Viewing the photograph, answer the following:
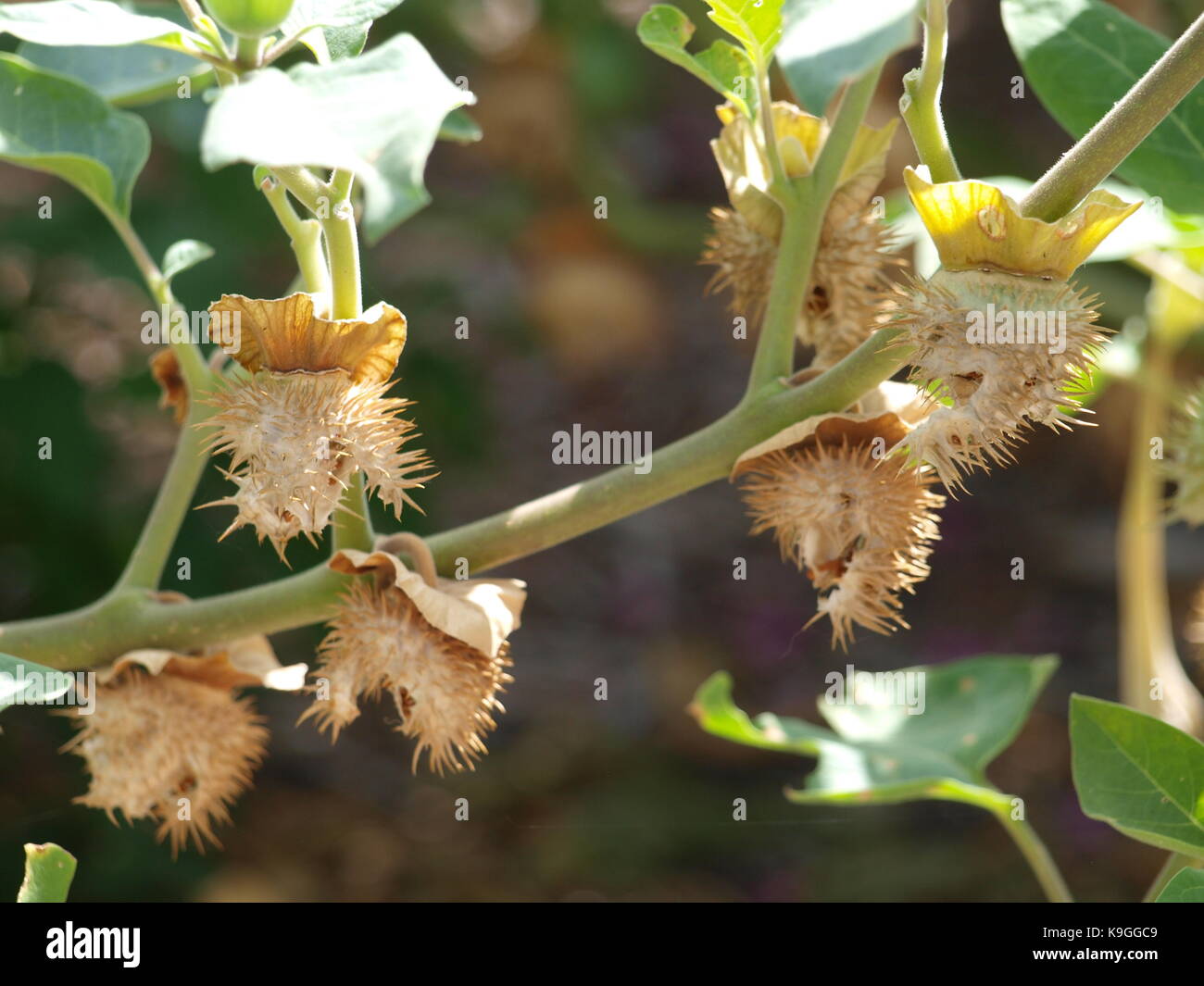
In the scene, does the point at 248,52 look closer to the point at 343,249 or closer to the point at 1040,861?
the point at 343,249

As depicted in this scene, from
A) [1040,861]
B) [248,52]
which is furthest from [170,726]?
[1040,861]

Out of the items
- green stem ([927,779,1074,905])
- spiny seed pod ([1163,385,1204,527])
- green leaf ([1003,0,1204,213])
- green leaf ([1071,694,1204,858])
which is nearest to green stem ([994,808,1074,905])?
green stem ([927,779,1074,905])

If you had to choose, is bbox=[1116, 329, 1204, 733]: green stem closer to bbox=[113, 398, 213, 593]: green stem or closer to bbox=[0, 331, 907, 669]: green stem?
bbox=[0, 331, 907, 669]: green stem

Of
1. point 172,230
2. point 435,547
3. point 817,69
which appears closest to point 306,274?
point 435,547

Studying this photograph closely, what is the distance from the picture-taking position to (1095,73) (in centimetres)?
69

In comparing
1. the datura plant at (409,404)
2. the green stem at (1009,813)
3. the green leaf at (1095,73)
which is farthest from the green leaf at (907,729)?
the green leaf at (1095,73)

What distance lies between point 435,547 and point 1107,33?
0.49m

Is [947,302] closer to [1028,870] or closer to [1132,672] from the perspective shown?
[1132,672]

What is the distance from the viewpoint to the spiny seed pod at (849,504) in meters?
0.50

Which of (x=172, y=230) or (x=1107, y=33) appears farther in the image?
(x=172, y=230)

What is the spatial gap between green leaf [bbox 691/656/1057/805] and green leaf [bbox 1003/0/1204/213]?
1.19ft

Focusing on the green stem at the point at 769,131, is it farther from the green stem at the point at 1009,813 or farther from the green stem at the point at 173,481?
the green stem at the point at 1009,813

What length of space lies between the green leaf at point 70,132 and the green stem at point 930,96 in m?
0.41

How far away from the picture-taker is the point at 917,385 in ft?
1.56
